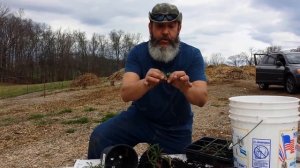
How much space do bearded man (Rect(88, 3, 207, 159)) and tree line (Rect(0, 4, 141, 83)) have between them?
56902mm

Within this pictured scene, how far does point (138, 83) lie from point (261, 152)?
969 millimetres

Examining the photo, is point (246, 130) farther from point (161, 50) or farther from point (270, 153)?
point (161, 50)

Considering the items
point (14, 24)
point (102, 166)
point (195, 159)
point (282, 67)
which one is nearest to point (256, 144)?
point (195, 159)

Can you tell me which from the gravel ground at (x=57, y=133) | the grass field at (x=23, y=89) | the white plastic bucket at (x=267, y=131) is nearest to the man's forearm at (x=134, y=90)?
the white plastic bucket at (x=267, y=131)

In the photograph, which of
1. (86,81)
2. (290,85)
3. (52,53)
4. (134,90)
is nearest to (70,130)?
(134,90)

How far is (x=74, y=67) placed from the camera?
208 feet

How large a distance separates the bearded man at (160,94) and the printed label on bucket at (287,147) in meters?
0.76

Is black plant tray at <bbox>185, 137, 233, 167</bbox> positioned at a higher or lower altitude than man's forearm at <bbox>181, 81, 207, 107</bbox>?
lower

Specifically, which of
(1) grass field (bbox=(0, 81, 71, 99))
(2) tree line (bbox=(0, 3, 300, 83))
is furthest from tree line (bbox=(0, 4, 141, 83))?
(1) grass field (bbox=(0, 81, 71, 99))

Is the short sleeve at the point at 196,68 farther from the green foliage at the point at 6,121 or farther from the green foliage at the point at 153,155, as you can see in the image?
the green foliage at the point at 6,121

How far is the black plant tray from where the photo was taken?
8.39 ft

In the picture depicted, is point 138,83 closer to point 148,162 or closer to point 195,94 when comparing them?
point 195,94

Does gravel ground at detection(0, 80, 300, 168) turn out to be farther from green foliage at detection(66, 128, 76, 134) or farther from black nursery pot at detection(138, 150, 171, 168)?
black nursery pot at detection(138, 150, 171, 168)

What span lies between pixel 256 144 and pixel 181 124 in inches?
52.5
